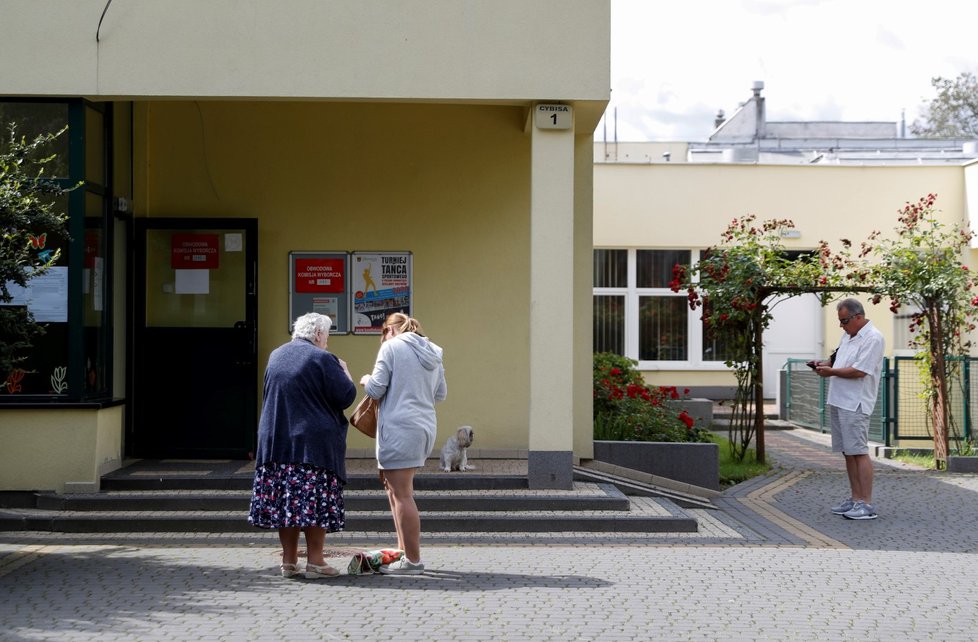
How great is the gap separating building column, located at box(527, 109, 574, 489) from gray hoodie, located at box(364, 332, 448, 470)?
2394mm

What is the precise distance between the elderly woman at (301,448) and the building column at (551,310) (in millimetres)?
2796

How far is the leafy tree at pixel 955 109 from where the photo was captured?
47.5m

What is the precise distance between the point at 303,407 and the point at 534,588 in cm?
181

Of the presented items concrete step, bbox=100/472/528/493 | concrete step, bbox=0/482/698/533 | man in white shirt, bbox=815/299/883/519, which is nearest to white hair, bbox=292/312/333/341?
concrete step, bbox=0/482/698/533

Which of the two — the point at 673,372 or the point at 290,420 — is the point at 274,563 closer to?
the point at 290,420

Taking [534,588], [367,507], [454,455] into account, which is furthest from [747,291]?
[534,588]

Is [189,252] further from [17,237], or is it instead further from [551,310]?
[551,310]

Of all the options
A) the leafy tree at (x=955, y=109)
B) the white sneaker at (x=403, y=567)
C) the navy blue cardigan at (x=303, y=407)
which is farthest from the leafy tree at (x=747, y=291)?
the leafy tree at (x=955, y=109)

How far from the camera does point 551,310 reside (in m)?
9.85

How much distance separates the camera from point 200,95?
9.83 m

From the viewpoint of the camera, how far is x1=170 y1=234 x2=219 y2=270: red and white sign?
11461mm

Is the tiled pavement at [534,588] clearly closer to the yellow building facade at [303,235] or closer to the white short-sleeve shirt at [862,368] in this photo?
the white short-sleeve shirt at [862,368]

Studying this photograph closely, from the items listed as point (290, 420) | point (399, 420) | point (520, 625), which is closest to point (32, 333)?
point (290, 420)

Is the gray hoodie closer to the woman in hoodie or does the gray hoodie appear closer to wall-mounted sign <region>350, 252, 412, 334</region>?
the woman in hoodie
